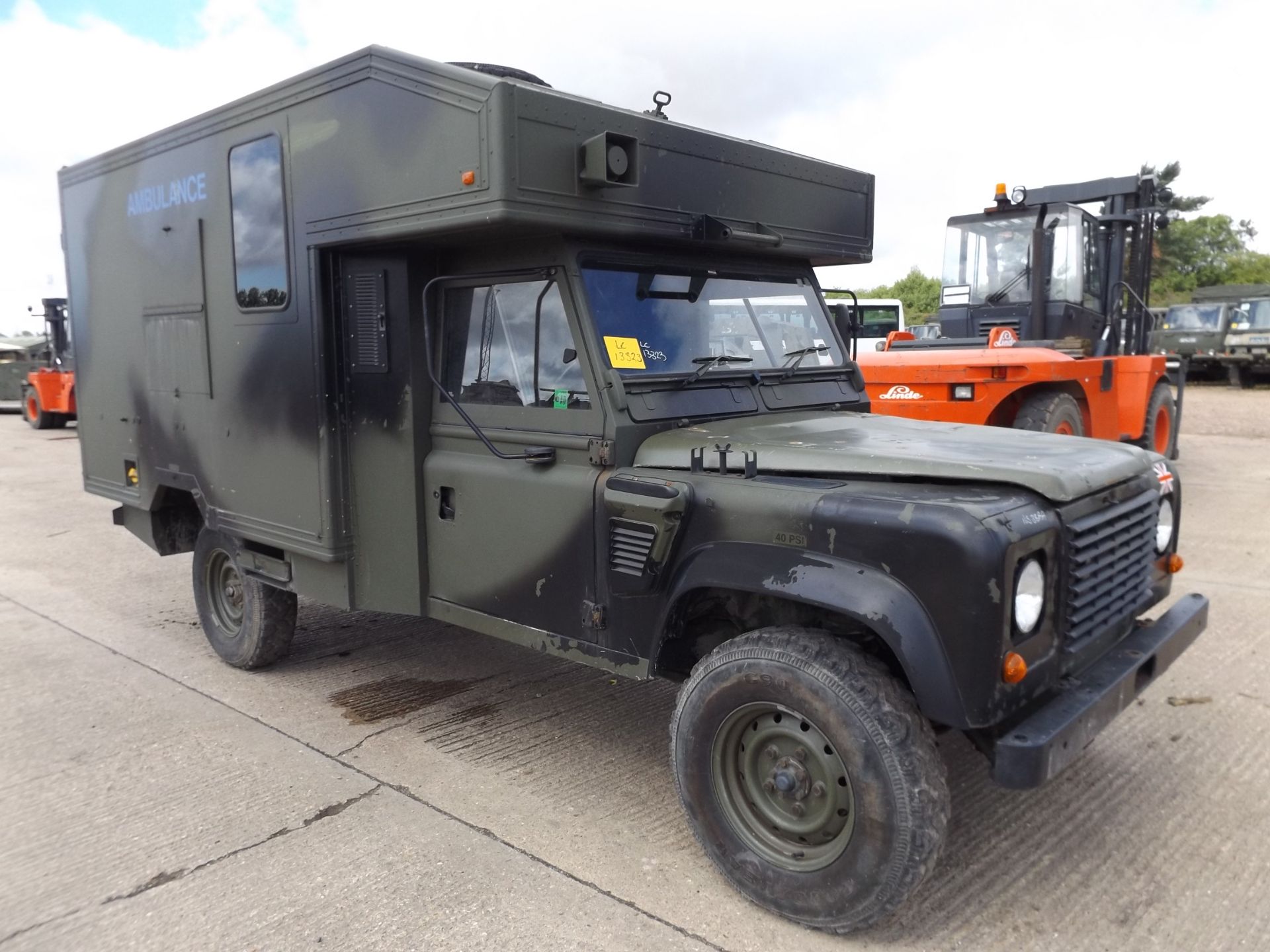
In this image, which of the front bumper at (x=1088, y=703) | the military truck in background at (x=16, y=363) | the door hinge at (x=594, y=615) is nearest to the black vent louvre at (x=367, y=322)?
the door hinge at (x=594, y=615)

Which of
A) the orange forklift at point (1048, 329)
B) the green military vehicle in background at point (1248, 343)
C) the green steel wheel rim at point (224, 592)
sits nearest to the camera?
the green steel wheel rim at point (224, 592)

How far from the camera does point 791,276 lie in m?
4.70

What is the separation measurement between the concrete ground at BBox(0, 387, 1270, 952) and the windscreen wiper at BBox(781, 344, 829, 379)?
5.76ft

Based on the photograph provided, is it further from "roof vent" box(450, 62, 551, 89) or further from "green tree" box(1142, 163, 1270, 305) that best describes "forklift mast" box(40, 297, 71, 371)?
"green tree" box(1142, 163, 1270, 305)

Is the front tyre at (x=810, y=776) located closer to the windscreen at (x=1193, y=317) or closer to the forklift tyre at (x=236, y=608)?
the forklift tyre at (x=236, y=608)

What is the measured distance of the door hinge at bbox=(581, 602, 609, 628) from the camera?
3625 mm

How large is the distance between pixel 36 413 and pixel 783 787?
21090 mm

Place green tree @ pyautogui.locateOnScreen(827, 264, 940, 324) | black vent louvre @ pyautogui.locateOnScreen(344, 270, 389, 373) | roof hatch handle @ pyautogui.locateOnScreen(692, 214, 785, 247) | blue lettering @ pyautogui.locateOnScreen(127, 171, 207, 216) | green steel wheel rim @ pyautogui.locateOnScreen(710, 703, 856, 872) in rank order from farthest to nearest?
green tree @ pyautogui.locateOnScreen(827, 264, 940, 324), blue lettering @ pyautogui.locateOnScreen(127, 171, 207, 216), black vent louvre @ pyautogui.locateOnScreen(344, 270, 389, 373), roof hatch handle @ pyautogui.locateOnScreen(692, 214, 785, 247), green steel wheel rim @ pyautogui.locateOnScreen(710, 703, 856, 872)

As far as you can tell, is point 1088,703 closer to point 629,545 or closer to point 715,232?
point 629,545

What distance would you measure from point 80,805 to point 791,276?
3808 millimetres

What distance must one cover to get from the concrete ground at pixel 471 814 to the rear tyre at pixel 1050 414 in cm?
220

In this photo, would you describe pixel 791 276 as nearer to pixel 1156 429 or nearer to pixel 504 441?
pixel 504 441

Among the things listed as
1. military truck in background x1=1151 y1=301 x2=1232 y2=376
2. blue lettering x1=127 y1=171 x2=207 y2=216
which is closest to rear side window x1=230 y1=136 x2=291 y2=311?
blue lettering x1=127 y1=171 x2=207 y2=216

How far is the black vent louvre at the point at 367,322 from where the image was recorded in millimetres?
4270
